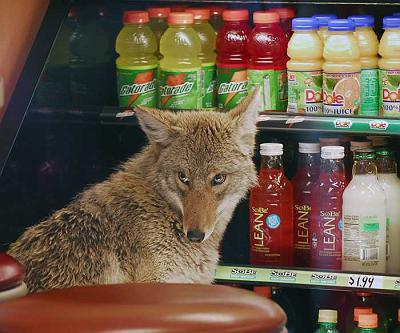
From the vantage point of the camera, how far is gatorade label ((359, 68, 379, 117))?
116 inches

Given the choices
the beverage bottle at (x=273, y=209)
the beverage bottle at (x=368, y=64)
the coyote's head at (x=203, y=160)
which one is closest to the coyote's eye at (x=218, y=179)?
the coyote's head at (x=203, y=160)

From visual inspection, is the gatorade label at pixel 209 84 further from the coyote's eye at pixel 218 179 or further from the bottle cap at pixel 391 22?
the bottle cap at pixel 391 22

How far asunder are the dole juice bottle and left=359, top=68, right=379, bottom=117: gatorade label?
2.31ft

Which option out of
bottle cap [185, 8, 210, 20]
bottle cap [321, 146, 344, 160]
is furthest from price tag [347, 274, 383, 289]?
bottle cap [185, 8, 210, 20]

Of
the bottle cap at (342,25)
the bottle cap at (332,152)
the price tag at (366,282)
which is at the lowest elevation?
the price tag at (366,282)

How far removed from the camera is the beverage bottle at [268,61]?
9.78ft

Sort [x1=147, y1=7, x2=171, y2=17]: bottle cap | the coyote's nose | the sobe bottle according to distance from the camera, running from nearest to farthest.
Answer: the coyote's nose
the sobe bottle
[x1=147, y1=7, x2=171, y2=17]: bottle cap

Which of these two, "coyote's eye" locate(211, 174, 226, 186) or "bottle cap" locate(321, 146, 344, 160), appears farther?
"bottle cap" locate(321, 146, 344, 160)

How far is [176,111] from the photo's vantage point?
3.03m

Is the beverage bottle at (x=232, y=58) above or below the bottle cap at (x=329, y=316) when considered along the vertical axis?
above

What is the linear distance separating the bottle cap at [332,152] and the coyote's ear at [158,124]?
0.49 m

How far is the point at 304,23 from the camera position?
9.56 ft

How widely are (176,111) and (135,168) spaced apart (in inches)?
9.3

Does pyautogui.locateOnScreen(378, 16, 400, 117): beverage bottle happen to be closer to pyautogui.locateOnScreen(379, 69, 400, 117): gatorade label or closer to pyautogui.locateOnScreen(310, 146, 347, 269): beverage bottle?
pyautogui.locateOnScreen(379, 69, 400, 117): gatorade label
